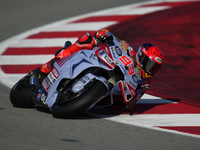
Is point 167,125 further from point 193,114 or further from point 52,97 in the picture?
point 52,97

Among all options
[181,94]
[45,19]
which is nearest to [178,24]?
[45,19]

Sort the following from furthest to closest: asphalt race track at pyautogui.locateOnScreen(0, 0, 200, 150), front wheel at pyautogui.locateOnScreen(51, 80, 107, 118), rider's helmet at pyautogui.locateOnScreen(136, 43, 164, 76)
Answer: rider's helmet at pyautogui.locateOnScreen(136, 43, 164, 76)
front wheel at pyautogui.locateOnScreen(51, 80, 107, 118)
asphalt race track at pyautogui.locateOnScreen(0, 0, 200, 150)

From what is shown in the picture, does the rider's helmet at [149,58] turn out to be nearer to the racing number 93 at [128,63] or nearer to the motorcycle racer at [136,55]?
the motorcycle racer at [136,55]

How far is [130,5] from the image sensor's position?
458 inches

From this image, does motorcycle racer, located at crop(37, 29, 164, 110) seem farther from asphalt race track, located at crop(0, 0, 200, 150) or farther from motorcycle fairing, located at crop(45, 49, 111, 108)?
asphalt race track, located at crop(0, 0, 200, 150)

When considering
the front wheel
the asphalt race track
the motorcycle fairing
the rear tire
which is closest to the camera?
the asphalt race track

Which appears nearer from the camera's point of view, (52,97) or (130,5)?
(52,97)

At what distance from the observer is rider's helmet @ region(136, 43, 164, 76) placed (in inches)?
180

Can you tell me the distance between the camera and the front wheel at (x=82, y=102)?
13.6ft

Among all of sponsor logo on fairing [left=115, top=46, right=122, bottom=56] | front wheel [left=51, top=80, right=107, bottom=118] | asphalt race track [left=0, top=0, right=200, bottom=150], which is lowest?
asphalt race track [left=0, top=0, right=200, bottom=150]

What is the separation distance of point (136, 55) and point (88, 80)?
742mm

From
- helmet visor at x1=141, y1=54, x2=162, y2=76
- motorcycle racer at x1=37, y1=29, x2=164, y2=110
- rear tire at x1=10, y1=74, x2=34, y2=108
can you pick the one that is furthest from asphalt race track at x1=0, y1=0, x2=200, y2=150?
helmet visor at x1=141, y1=54, x2=162, y2=76

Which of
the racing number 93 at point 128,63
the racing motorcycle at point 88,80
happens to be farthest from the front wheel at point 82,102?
the racing number 93 at point 128,63

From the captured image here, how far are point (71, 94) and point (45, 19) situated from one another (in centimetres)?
632
